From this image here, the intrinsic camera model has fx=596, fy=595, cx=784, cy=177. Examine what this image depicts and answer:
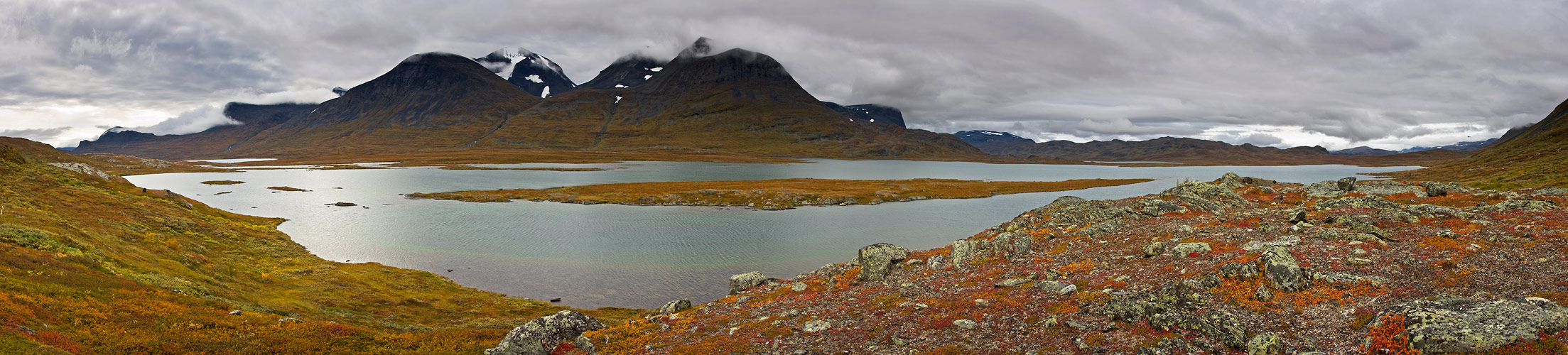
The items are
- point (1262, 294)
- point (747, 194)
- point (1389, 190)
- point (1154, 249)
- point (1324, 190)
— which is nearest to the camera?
point (1262, 294)

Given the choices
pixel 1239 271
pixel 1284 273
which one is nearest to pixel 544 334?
pixel 1239 271

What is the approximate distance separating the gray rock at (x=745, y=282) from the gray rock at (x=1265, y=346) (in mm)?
25563

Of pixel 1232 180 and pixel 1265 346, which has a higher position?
pixel 1232 180

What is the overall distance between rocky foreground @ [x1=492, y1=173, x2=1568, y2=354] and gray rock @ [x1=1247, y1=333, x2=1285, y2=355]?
0.04 metres

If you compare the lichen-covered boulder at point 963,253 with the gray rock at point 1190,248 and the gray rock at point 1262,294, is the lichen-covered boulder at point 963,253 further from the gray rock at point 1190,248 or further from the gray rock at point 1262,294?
the gray rock at point 1262,294

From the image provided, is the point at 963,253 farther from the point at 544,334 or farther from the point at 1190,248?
the point at 544,334

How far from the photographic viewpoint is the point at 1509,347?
11.5 m

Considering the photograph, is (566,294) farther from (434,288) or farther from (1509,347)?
(1509,347)

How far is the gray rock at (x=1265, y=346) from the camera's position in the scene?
13844 mm

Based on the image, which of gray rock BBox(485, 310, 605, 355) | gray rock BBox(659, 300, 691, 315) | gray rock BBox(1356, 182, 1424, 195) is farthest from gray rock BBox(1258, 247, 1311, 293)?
gray rock BBox(1356, 182, 1424, 195)

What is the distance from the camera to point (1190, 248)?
77.5ft

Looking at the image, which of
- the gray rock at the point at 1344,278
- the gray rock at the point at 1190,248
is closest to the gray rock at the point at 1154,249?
the gray rock at the point at 1190,248

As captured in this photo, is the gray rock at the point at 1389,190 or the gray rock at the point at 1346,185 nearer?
the gray rock at the point at 1389,190

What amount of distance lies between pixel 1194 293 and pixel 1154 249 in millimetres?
7759
